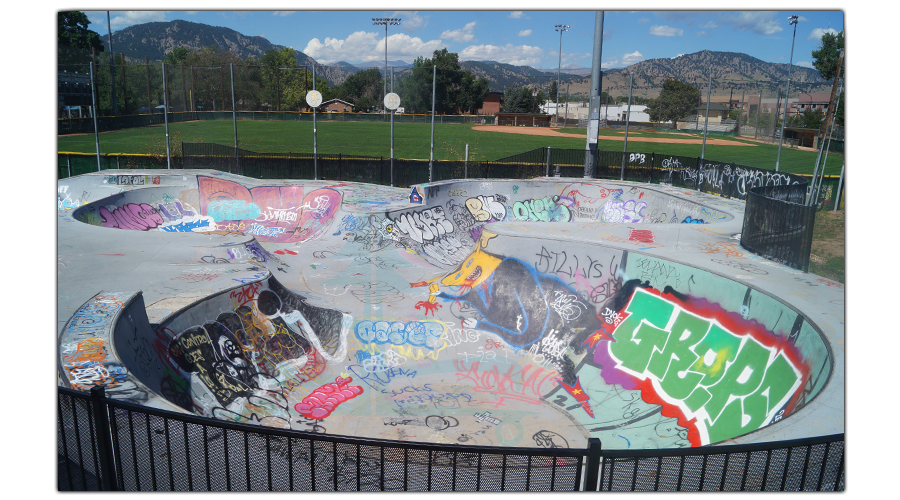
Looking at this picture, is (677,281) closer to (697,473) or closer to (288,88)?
(697,473)

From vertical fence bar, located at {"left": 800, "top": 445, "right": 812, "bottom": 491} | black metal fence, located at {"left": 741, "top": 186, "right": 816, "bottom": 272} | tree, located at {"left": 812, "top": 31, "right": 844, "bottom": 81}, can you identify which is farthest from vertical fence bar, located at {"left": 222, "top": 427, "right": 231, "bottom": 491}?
tree, located at {"left": 812, "top": 31, "right": 844, "bottom": 81}

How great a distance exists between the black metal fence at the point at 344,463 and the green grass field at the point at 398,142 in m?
26.3

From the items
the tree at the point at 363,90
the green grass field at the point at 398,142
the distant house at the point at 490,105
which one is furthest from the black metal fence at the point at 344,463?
the tree at the point at 363,90

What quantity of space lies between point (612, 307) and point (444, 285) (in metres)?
3.93

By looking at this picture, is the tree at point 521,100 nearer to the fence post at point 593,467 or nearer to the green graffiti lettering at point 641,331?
the green graffiti lettering at point 641,331

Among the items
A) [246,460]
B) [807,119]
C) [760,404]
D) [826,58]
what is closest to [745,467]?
[760,404]

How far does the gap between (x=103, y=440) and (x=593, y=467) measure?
3.85 metres

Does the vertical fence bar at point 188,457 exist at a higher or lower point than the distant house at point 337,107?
lower

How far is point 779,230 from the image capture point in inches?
422

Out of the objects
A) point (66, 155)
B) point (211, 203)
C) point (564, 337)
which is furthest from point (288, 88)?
point (564, 337)

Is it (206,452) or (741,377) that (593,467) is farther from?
(741,377)

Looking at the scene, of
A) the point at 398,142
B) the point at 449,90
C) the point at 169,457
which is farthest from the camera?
the point at 449,90

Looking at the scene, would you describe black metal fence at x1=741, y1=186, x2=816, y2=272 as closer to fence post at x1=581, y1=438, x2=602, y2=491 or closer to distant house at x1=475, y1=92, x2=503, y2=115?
fence post at x1=581, y1=438, x2=602, y2=491

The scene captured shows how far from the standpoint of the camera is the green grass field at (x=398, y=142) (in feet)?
112
